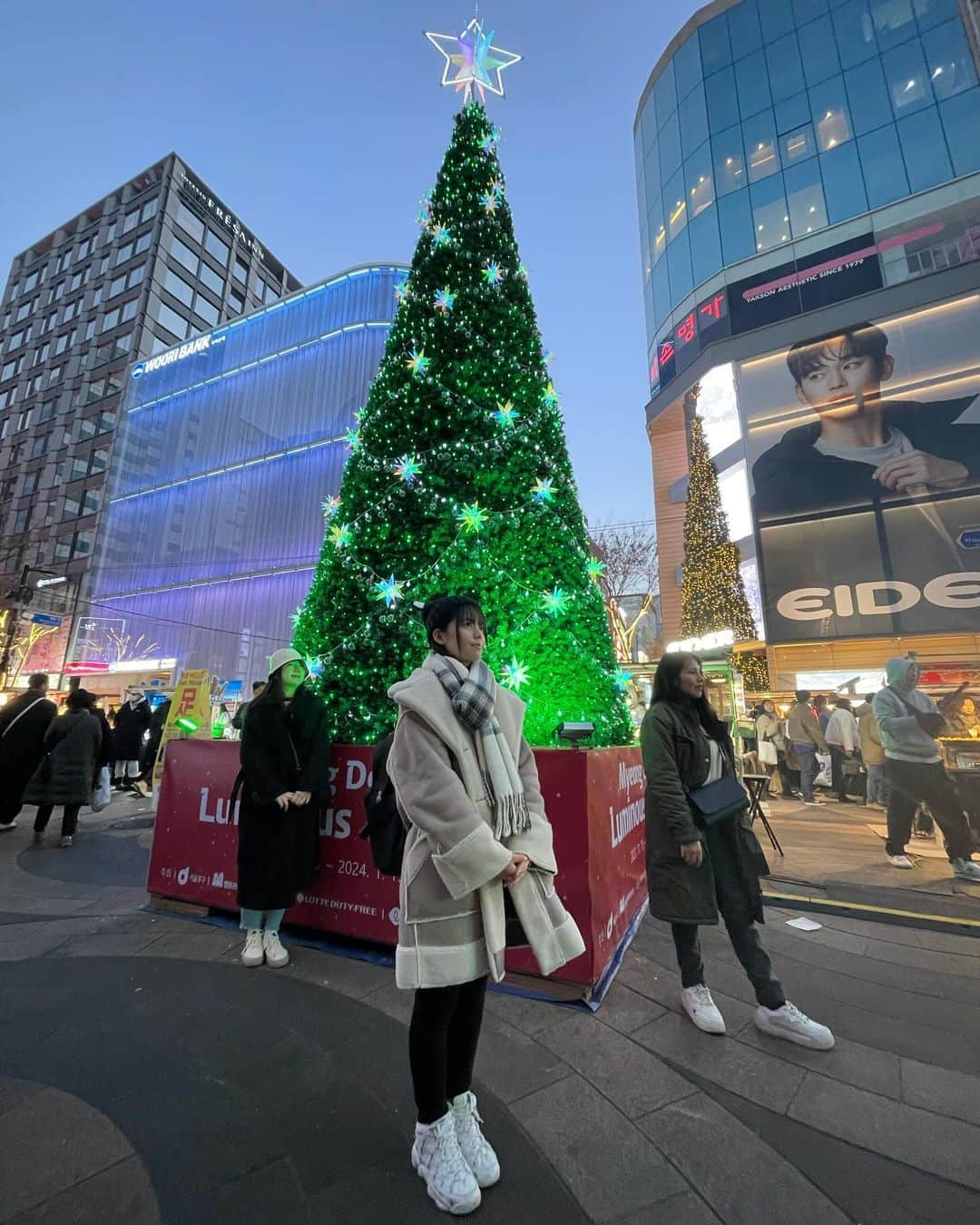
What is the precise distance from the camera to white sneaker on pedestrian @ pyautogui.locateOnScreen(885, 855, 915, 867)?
555 centimetres

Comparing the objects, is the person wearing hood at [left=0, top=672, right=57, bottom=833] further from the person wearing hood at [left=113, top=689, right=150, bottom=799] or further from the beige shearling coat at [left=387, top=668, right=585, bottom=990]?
the beige shearling coat at [left=387, top=668, right=585, bottom=990]

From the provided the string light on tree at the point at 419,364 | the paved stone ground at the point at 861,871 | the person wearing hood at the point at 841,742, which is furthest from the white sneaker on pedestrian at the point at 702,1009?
the person wearing hood at the point at 841,742

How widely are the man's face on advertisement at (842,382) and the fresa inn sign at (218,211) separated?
5519 centimetres

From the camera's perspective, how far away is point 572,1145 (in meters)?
1.78

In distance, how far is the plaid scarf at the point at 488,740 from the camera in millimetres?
1680

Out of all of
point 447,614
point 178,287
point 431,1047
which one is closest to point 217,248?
point 178,287

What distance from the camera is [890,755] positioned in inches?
220

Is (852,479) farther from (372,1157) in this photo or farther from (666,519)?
(372,1157)

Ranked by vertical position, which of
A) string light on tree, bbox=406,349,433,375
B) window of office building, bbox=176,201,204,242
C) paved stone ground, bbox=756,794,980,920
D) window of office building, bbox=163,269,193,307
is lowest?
paved stone ground, bbox=756,794,980,920

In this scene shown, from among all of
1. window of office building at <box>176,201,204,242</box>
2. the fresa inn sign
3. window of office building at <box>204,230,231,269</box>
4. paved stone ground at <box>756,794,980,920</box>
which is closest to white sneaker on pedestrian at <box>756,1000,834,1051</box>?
paved stone ground at <box>756,794,980,920</box>

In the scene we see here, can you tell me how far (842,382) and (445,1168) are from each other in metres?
21.7

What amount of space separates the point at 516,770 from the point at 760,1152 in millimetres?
1491

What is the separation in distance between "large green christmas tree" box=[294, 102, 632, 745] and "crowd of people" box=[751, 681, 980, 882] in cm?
334

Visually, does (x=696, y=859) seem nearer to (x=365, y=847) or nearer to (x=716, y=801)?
(x=716, y=801)
